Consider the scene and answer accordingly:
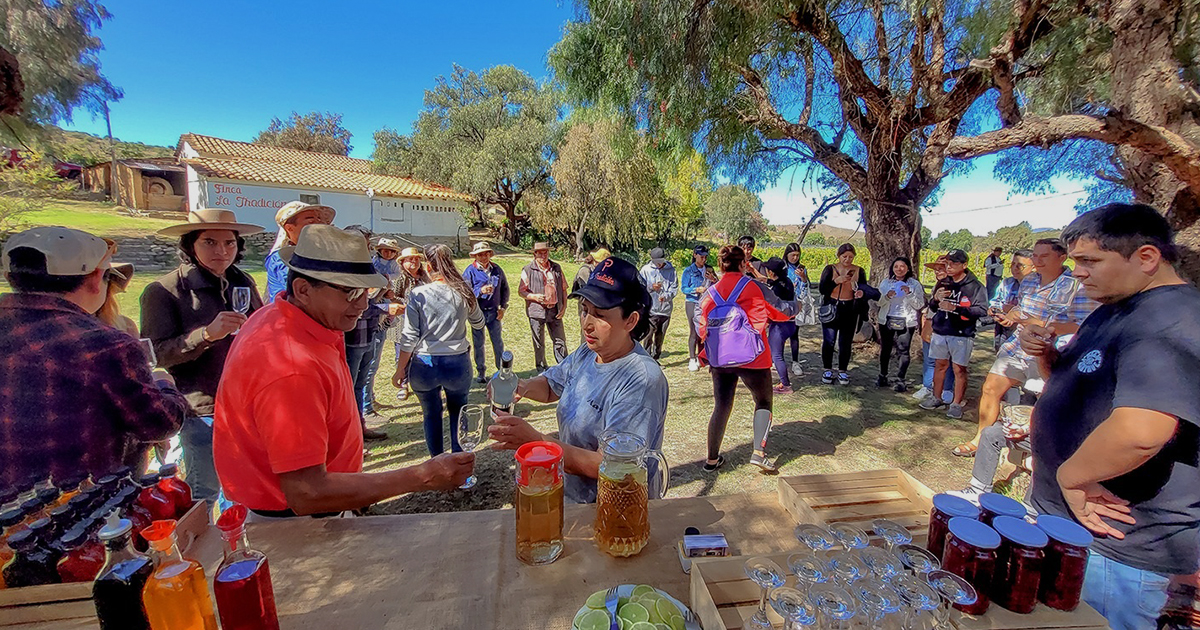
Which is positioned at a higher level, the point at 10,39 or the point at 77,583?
the point at 10,39

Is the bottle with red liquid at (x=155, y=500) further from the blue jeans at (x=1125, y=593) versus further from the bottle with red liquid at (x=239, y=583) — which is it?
the blue jeans at (x=1125, y=593)

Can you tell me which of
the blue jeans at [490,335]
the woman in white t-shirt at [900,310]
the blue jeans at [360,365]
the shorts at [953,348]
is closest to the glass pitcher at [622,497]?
the blue jeans at [360,365]

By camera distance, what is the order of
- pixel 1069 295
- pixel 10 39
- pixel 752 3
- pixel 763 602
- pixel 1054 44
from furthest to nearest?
pixel 10 39, pixel 1054 44, pixel 752 3, pixel 1069 295, pixel 763 602

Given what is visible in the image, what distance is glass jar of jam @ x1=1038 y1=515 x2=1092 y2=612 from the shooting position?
1154 mm

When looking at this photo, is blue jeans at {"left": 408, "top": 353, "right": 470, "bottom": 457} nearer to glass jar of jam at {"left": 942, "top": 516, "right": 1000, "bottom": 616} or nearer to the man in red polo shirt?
the man in red polo shirt

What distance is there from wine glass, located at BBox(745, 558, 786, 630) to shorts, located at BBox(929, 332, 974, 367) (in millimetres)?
6046

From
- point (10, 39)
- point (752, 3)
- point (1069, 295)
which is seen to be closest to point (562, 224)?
point (10, 39)

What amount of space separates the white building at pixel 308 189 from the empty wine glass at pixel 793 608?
88.3 feet

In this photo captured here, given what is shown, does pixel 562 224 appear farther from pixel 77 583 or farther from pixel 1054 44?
pixel 77 583

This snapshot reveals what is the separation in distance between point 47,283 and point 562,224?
984 inches

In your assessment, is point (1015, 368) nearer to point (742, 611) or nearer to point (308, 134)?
point (742, 611)

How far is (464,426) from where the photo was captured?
2.23 m

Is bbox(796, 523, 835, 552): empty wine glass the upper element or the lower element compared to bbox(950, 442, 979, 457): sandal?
upper

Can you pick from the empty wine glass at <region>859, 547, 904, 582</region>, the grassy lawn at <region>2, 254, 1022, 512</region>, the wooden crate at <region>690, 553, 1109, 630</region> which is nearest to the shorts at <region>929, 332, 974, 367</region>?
the grassy lawn at <region>2, 254, 1022, 512</region>
